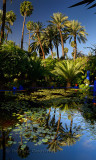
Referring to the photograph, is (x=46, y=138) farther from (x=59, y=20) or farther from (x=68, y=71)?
(x=59, y=20)

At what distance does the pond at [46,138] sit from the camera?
2.65 metres

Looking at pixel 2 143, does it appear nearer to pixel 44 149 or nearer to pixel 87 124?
pixel 44 149

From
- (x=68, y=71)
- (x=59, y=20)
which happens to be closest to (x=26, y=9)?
(x=59, y=20)

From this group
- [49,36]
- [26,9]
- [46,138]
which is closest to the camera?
[46,138]

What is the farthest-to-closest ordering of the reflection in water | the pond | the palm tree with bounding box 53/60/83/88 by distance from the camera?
the palm tree with bounding box 53/60/83/88 < the reflection in water < the pond

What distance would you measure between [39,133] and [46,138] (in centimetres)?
32

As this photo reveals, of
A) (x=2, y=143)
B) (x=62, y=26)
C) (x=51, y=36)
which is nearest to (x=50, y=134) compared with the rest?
(x=2, y=143)

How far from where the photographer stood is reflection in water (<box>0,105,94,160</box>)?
292 centimetres

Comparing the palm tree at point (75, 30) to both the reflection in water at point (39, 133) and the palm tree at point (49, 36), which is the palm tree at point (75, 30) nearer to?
the palm tree at point (49, 36)

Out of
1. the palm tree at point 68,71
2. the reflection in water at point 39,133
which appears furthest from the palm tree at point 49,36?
the reflection in water at point 39,133

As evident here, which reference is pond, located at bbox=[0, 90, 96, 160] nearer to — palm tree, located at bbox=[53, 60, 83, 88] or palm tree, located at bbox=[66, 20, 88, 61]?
palm tree, located at bbox=[53, 60, 83, 88]

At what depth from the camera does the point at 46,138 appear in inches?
128

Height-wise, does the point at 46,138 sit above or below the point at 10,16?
below

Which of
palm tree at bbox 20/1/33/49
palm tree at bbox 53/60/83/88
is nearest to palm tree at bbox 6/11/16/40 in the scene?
palm tree at bbox 20/1/33/49
